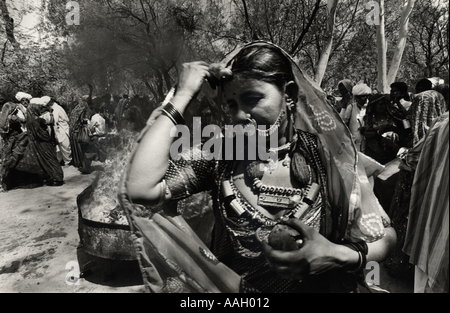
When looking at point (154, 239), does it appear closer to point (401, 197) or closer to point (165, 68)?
point (165, 68)

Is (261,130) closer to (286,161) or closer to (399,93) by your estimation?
(286,161)

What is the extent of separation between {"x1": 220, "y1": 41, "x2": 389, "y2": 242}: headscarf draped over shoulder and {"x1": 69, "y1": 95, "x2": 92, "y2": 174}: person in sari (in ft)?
26.3

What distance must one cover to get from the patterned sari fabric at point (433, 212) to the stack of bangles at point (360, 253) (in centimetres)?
30

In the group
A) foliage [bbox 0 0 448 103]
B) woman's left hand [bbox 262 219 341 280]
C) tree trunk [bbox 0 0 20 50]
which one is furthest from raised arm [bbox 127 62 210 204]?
tree trunk [bbox 0 0 20 50]

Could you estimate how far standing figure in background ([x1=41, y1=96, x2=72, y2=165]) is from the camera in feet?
29.8

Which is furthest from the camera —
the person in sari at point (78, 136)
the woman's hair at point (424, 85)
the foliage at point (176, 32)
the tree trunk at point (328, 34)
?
the person in sari at point (78, 136)

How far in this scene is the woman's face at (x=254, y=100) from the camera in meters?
1.21

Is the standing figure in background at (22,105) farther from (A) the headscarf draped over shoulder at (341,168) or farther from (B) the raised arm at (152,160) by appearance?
(A) the headscarf draped over shoulder at (341,168)

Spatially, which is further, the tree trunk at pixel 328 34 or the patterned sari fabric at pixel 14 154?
the patterned sari fabric at pixel 14 154

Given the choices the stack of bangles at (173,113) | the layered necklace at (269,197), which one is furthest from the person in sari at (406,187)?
the stack of bangles at (173,113)

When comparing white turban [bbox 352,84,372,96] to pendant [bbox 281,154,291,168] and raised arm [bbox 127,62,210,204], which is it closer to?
pendant [bbox 281,154,291,168]

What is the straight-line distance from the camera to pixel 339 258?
114cm

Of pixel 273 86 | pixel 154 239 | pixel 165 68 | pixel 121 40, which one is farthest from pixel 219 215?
pixel 121 40

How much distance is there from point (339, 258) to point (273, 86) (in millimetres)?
721
